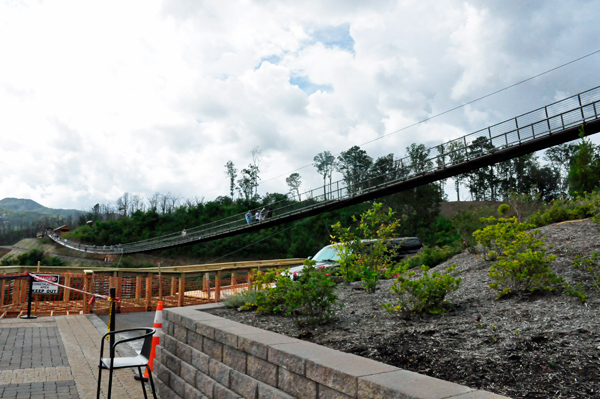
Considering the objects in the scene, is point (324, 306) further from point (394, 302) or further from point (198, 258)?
point (198, 258)

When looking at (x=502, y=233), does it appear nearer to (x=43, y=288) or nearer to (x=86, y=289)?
(x=86, y=289)

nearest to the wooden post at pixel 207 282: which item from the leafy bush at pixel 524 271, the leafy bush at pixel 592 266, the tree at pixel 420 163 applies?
the leafy bush at pixel 524 271

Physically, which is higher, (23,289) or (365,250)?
(365,250)

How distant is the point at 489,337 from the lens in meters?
3.33

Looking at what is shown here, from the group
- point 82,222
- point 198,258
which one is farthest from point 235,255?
point 82,222

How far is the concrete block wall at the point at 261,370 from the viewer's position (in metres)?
2.30

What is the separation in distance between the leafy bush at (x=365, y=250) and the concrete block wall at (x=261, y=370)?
221 cm

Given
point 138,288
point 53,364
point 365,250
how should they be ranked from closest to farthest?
1. point 53,364
2. point 365,250
3. point 138,288

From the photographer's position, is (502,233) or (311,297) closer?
(311,297)

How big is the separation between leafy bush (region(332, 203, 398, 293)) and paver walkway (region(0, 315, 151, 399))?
10.5ft

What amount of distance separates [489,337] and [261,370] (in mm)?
1836

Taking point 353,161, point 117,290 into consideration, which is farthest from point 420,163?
point 353,161

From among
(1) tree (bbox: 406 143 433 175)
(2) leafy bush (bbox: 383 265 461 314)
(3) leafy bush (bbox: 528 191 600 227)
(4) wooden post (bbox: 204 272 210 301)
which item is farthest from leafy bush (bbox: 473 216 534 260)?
(1) tree (bbox: 406 143 433 175)

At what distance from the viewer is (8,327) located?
903 cm
